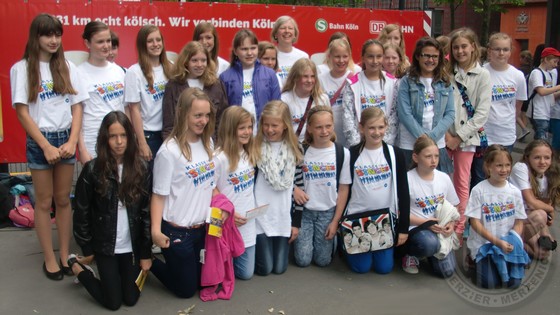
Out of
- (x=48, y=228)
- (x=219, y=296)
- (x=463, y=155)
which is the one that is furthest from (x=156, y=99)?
(x=463, y=155)

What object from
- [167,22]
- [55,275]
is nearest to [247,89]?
[55,275]

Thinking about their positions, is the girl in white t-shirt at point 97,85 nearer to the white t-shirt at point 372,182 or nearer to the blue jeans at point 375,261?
the white t-shirt at point 372,182

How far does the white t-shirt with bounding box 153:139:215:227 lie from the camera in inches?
160

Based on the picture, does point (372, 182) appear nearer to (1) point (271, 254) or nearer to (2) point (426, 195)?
(2) point (426, 195)

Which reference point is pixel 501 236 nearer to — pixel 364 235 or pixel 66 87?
pixel 364 235

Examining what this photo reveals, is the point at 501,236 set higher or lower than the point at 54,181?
lower

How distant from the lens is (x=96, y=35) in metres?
4.54

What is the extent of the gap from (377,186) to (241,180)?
1172 mm

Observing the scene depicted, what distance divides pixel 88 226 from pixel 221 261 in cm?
101

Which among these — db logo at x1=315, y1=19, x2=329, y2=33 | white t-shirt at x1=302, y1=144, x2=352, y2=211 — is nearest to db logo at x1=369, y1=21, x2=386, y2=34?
db logo at x1=315, y1=19, x2=329, y2=33

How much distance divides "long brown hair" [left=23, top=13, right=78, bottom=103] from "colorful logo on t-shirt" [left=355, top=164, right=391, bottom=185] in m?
2.45

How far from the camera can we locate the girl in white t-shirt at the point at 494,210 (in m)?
4.52

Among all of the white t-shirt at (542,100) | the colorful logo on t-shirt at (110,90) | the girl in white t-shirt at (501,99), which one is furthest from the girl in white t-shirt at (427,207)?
the white t-shirt at (542,100)

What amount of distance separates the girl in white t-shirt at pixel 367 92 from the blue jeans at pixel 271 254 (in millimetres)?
1181
